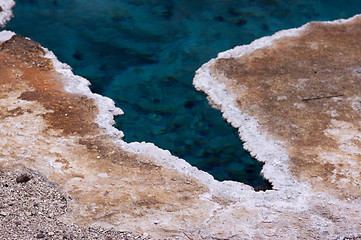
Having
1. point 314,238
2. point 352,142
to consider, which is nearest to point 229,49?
point 352,142

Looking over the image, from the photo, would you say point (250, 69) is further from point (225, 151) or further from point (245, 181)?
point (245, 181)

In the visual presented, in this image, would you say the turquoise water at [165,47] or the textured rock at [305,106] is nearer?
the textured rock at [305,106]

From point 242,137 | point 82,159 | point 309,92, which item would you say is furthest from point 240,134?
point 82,159

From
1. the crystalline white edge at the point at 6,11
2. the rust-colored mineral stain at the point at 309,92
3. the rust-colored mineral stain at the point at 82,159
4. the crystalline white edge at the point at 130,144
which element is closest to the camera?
the rust-colored mineral stain at the point at 82,159

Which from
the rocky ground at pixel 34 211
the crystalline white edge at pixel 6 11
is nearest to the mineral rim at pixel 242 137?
the rocky ground at pixel 34 211

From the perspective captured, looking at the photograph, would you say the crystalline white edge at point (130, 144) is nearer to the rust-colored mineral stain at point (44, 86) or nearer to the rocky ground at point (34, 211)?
the rust-colored mineral stain at point (44, 86)
